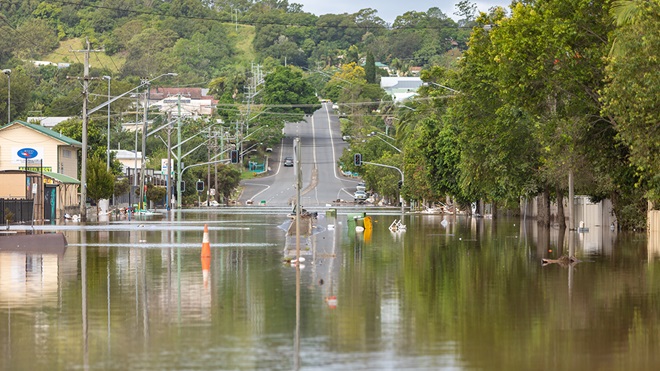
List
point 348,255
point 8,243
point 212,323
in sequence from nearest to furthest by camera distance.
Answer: point 212,323 → point 348,255 → point 8,243

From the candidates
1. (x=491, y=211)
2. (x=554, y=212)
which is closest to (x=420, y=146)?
(x=491, y=211)

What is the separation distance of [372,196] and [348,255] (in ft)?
430

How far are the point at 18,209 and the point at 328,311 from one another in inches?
1895

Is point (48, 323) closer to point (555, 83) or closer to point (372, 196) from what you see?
point (555, 83)

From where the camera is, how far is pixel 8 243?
37500 mm

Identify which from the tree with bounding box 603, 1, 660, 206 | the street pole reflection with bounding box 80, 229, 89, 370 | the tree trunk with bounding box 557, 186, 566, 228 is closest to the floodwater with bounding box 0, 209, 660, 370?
the street pole reflection with bounding box 80, 229, 89, 370

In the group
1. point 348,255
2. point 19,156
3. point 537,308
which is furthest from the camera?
point 19,156

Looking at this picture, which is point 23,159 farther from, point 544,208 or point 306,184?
point 306,184

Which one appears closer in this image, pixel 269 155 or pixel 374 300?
pixel 374 300

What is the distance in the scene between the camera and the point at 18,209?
63531 mm

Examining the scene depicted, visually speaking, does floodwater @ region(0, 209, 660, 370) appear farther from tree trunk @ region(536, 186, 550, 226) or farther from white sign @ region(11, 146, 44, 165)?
white sign @ region(11, 146, 44, 165)

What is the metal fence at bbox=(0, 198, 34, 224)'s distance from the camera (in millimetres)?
61456

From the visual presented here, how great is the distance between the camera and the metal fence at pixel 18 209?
61456 millimetres

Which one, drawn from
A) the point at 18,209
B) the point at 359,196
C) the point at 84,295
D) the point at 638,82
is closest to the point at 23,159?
the point at 18,209
